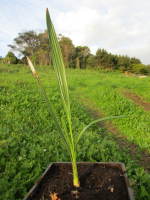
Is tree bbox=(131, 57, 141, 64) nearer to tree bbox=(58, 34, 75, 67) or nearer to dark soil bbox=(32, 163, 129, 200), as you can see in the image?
tree bbox=(58, 34, 75, 67)

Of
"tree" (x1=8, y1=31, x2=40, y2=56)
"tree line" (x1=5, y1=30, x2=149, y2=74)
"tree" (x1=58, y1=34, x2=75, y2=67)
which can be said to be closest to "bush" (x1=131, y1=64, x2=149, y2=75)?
"tree line" (x1=5, y1=30, x2=149, y2=74)

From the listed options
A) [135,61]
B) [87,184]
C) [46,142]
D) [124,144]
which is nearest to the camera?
[87,184]

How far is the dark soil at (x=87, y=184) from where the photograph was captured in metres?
0.65

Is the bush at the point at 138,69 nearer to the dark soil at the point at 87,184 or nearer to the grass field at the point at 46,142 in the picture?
the grass field at the point at 46,142

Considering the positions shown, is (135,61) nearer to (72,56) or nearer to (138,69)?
(138,69)

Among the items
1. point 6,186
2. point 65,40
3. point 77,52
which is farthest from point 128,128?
point 77,52

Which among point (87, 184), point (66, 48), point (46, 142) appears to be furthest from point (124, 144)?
point (66, 48)

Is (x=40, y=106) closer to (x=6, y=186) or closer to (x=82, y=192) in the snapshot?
(x=6, y=186)

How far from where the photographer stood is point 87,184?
0.75 metres

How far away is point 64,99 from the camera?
59 cm

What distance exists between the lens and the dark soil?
0.65 meters

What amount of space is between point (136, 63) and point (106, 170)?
2658 centimetres

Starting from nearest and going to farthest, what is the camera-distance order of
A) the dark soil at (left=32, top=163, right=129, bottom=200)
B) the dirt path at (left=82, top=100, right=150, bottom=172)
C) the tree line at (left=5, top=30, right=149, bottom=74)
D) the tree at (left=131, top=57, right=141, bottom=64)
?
the dark soil at (left=32, top=163, right=129, bottom=200)
the dirt path at (left=82, top=100, right=150, bottom=172)
the tree line at (left=5, top=30, right=149, bottom=74)
the tree at (left=131, top=57, right=141, bottom=64)

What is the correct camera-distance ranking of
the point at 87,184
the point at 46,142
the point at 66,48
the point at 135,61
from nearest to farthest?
the point at 87,184 → the point at 46,142 → the point at 66,48 → the point at 135,61
